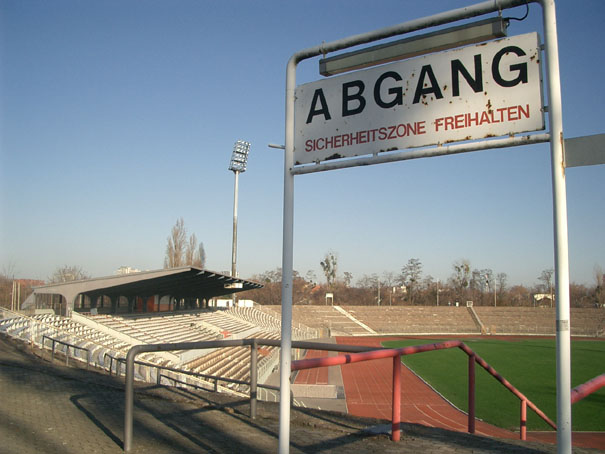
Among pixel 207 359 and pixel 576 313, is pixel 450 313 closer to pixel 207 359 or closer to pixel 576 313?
pixel 576 313

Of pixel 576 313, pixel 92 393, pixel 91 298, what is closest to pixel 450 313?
pixel 576 313

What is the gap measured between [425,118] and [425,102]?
0.12 meters

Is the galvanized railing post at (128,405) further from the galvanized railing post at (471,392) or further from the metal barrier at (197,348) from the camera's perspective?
the galvanized railing post at (471,392)

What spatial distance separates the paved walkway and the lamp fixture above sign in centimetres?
291

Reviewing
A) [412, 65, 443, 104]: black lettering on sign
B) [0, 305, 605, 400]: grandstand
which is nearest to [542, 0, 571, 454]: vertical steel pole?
[412, 65, 443, 104]: black lettering on sign

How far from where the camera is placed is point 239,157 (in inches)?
2301

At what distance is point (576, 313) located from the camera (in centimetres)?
5934

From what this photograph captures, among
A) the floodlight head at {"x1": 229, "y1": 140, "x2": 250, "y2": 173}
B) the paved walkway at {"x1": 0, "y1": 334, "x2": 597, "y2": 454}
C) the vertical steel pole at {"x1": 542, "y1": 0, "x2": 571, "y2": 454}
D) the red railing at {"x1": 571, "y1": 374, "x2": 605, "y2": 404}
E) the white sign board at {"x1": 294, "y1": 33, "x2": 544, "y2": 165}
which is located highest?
the floodlight head at {"x1": 229, "y1": 140, "x2": 250, "y2": 173}

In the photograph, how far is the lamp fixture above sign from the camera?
2.97m

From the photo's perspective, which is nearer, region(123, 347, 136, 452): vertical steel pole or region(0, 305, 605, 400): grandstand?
region(123, 347, 136, 452): vertical steel pole

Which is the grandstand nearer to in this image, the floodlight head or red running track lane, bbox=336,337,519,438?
red running track lane, bbox=336,337,519,438

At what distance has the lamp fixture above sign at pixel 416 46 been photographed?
2971 millimetres

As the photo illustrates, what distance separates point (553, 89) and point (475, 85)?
454 mm

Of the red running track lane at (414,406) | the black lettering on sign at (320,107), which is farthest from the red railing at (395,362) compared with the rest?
the red running track lane at (414,406)
